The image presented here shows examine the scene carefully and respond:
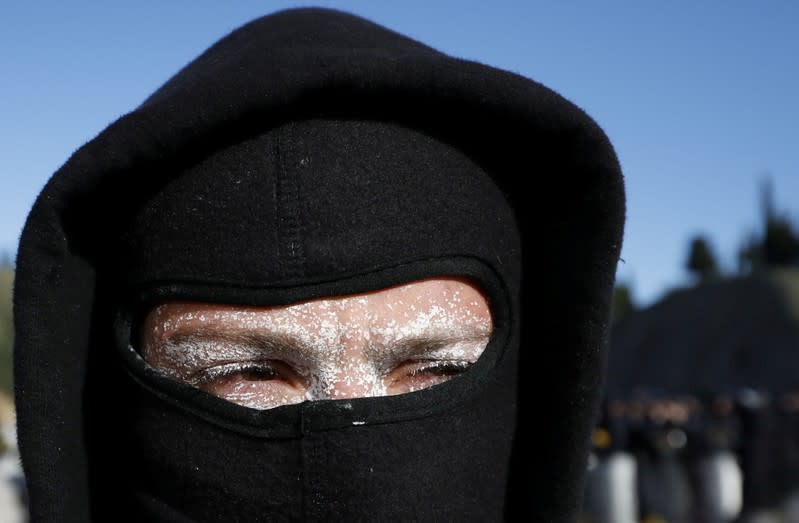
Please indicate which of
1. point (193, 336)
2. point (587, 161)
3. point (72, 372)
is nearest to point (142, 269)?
point (193, 336)

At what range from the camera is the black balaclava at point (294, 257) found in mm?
1580

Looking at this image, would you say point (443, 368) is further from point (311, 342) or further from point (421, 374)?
point (311, 342)

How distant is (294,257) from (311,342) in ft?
0.51

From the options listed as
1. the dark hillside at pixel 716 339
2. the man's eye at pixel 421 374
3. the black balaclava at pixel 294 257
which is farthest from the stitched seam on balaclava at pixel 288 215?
the dark hillside at pixel 716 339

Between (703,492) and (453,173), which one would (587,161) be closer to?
(453,173)

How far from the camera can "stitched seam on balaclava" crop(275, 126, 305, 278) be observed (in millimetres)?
1578

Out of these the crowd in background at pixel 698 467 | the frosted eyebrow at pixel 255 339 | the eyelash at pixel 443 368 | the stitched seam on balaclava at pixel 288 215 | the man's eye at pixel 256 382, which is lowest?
the crowd in background at pixel 698 467

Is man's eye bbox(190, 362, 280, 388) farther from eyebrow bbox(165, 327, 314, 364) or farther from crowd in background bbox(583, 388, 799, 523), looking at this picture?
crowd in background bbox(583, 388, 799, 523)

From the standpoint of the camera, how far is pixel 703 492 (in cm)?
1160

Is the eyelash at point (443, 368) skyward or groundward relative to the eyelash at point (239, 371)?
skyward

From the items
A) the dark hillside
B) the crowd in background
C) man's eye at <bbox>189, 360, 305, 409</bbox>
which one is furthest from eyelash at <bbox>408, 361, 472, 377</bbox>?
the dark hillside

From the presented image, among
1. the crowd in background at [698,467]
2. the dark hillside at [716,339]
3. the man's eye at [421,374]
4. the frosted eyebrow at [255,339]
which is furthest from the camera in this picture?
the dark hillside at [716,339]

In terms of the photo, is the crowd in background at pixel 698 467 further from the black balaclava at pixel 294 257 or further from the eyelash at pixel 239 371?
the eyelash at pixel 239 371

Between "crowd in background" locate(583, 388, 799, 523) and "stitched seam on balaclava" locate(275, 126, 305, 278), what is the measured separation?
31.0 feet
